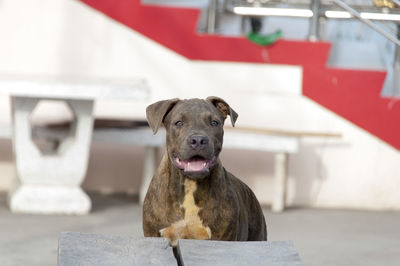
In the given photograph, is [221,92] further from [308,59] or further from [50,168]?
[50,168]

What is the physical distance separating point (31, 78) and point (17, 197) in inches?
32.6

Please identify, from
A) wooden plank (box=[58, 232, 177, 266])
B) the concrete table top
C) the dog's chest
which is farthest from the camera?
the concrete table top

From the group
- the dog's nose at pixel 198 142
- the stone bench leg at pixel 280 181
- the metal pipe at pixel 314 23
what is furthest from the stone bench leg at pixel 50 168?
the dog's nose at pixel 198 142

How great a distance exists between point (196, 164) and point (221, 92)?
405 cm

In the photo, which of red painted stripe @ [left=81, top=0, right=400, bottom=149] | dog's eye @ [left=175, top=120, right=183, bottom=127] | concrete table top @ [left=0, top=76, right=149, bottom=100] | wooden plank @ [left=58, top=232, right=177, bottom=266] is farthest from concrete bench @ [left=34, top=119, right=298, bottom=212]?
wooden plank @ [left=58, top=232, right=177, bottom=266]

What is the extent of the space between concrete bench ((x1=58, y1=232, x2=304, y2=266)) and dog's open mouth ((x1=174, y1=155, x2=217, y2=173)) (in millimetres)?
498

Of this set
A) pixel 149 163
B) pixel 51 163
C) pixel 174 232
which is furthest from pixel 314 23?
pixel 174 232

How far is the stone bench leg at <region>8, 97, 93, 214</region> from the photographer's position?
24.0 feet

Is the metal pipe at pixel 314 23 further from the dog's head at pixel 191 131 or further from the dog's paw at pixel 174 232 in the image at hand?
the dog's paw at pixel 174 232

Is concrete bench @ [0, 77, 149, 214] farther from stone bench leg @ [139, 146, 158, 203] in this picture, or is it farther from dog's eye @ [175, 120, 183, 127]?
dog's eye @ [175, 120, 183, 127]

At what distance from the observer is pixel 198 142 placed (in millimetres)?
4145

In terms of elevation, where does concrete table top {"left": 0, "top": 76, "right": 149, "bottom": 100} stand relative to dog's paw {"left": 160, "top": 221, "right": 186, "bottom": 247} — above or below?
below

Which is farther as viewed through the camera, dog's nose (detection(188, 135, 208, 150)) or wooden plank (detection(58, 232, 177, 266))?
dog's nose (detection(188, 135, 208, 150))

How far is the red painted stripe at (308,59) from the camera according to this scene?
8172 millimetres
